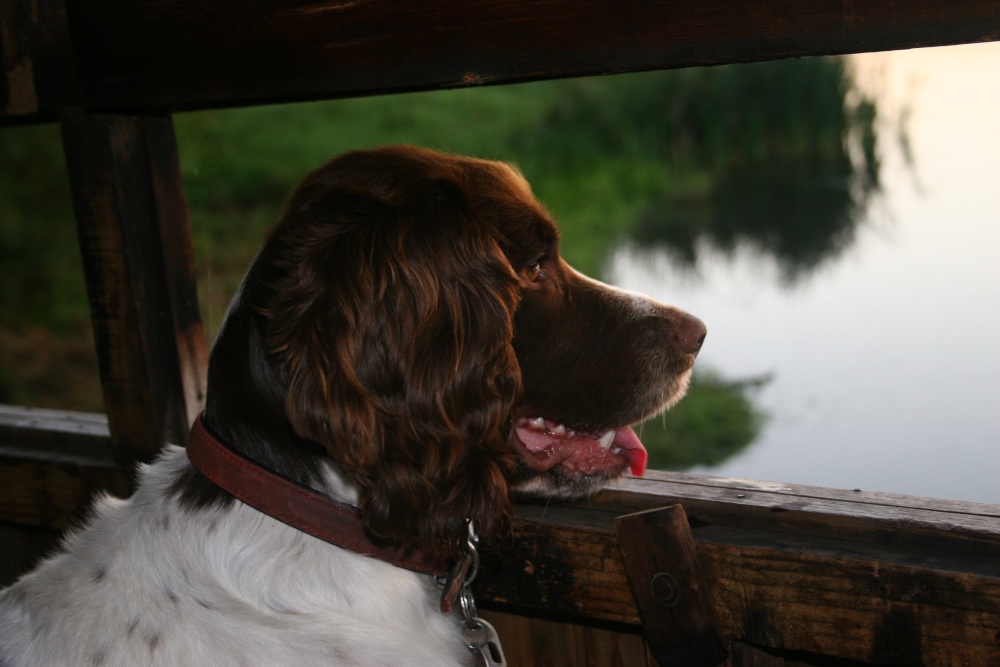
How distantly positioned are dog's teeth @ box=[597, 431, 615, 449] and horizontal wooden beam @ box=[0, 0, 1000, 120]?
813 mm

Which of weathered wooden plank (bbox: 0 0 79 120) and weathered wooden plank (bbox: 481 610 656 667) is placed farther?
weathered wooden plank (bbox: 0 0 79 120)

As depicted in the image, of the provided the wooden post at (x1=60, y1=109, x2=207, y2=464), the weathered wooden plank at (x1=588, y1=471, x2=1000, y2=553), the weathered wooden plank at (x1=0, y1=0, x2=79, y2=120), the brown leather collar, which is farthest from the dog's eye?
the weathered wooden plank at (x1=0, y1=0, x2=79, y2=120)

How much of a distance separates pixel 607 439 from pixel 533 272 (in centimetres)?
42

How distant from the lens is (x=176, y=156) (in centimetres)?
225

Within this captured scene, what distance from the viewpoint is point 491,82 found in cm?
162

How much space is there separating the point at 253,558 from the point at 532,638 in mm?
773

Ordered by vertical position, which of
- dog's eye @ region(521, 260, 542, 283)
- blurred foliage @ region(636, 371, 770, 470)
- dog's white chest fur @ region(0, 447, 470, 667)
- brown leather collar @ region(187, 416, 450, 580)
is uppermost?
dog's eye @ region(521, 260, 542, 283)

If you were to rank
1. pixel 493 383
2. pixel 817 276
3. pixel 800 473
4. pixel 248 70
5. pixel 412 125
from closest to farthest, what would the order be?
pixel 493 383, pixel 248 70, pixel 800 473, pixel 817 276, pixel 412 125

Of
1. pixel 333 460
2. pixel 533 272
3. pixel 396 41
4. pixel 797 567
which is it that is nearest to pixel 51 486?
pixel 333 460

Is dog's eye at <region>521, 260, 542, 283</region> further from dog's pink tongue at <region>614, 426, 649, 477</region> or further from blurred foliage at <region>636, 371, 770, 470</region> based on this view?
blurred foliage at <region>636, 371, 770, 470</region>

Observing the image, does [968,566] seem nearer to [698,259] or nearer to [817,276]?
[817,276]

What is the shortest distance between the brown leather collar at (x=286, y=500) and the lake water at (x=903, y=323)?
0.85 m

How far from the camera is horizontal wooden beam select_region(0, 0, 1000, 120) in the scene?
51.9 inches

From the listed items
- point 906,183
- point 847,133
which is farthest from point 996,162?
point 847,133
